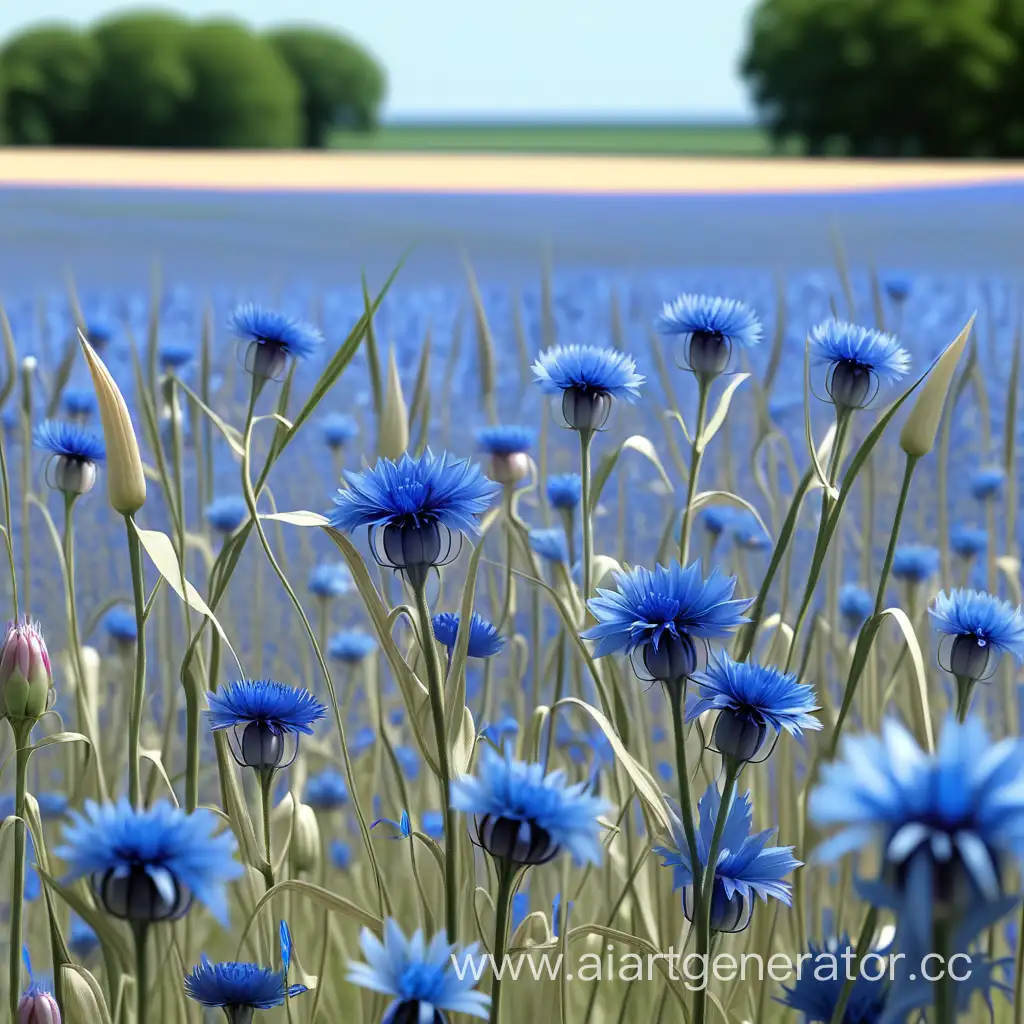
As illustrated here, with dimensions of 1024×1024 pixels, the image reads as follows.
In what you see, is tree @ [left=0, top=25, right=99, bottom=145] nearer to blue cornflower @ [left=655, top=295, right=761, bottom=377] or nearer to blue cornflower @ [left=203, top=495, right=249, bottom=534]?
blue cornflower @ [left=203, top=495, right=249, bottom=534]

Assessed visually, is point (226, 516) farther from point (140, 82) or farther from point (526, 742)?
point (140, 82)

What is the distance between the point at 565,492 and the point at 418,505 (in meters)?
0.41

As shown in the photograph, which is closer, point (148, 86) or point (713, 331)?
point (713, 331)

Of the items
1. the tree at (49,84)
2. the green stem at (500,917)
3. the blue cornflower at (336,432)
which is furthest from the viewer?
the tree at (49,84)

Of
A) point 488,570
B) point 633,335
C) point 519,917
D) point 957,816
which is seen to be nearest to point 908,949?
point 957,816

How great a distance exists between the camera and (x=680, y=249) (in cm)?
185

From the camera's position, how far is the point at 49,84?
12.0 metres

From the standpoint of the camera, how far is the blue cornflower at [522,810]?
31cm

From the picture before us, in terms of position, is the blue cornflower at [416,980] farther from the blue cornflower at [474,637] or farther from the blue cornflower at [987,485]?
the blue cornflower at [987,485]

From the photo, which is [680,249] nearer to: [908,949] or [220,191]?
[220,191]

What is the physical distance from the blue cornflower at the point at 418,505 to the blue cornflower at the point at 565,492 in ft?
1.28

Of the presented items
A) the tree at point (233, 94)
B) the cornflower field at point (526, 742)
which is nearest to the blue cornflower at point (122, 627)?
the cornflower field at point (526, 742)

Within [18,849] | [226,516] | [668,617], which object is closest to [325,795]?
[226,516]

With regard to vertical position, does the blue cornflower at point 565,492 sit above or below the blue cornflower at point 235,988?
above
